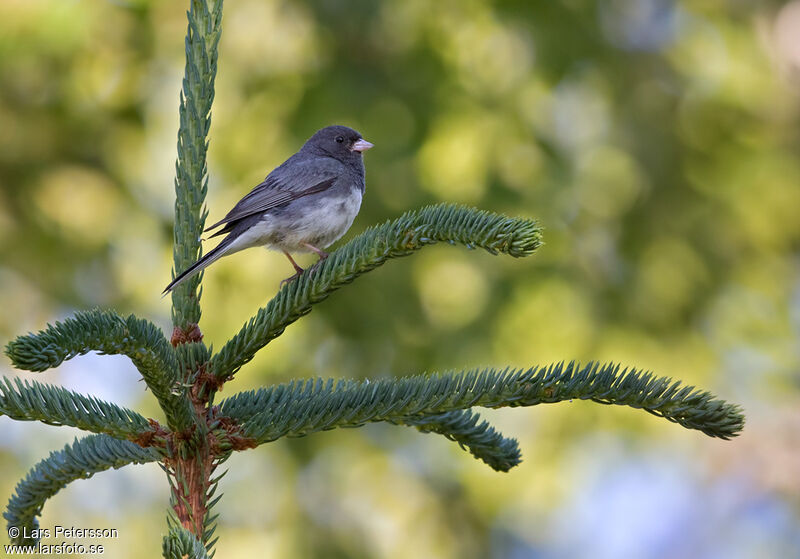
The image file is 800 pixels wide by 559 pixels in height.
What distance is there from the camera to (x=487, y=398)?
1.49 m

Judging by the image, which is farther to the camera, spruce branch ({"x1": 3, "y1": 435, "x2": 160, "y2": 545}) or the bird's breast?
the bird's breast

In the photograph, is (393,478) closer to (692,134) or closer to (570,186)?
(570,186)

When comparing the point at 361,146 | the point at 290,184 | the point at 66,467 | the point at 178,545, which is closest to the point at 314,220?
the point at 290,184

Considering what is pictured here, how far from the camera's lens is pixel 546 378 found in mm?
1487

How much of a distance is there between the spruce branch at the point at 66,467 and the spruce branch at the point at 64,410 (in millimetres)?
108

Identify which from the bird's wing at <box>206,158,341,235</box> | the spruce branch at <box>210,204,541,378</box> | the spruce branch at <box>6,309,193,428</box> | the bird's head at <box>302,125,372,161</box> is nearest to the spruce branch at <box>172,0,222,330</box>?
the spruce branch at <box>210,204,541,378</box>

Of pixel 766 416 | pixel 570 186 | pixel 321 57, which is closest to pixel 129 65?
pixel 321 57

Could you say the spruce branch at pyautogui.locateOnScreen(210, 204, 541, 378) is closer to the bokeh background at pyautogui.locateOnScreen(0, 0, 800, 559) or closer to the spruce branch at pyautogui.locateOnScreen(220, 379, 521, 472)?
the spruce branch at pyautogui.locateOnScreen(220, 379, 521, 472)

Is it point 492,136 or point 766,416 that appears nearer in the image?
point 492,136

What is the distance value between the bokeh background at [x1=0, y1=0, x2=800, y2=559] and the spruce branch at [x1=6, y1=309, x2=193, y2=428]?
2734mm

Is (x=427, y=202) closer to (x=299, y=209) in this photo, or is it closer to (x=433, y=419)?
(x=299, y=209)

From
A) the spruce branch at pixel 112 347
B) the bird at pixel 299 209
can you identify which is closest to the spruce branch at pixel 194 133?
the spruce branch at pixel 112 347

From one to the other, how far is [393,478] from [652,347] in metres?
1.70

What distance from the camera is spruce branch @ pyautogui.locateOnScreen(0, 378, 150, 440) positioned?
143 cm
